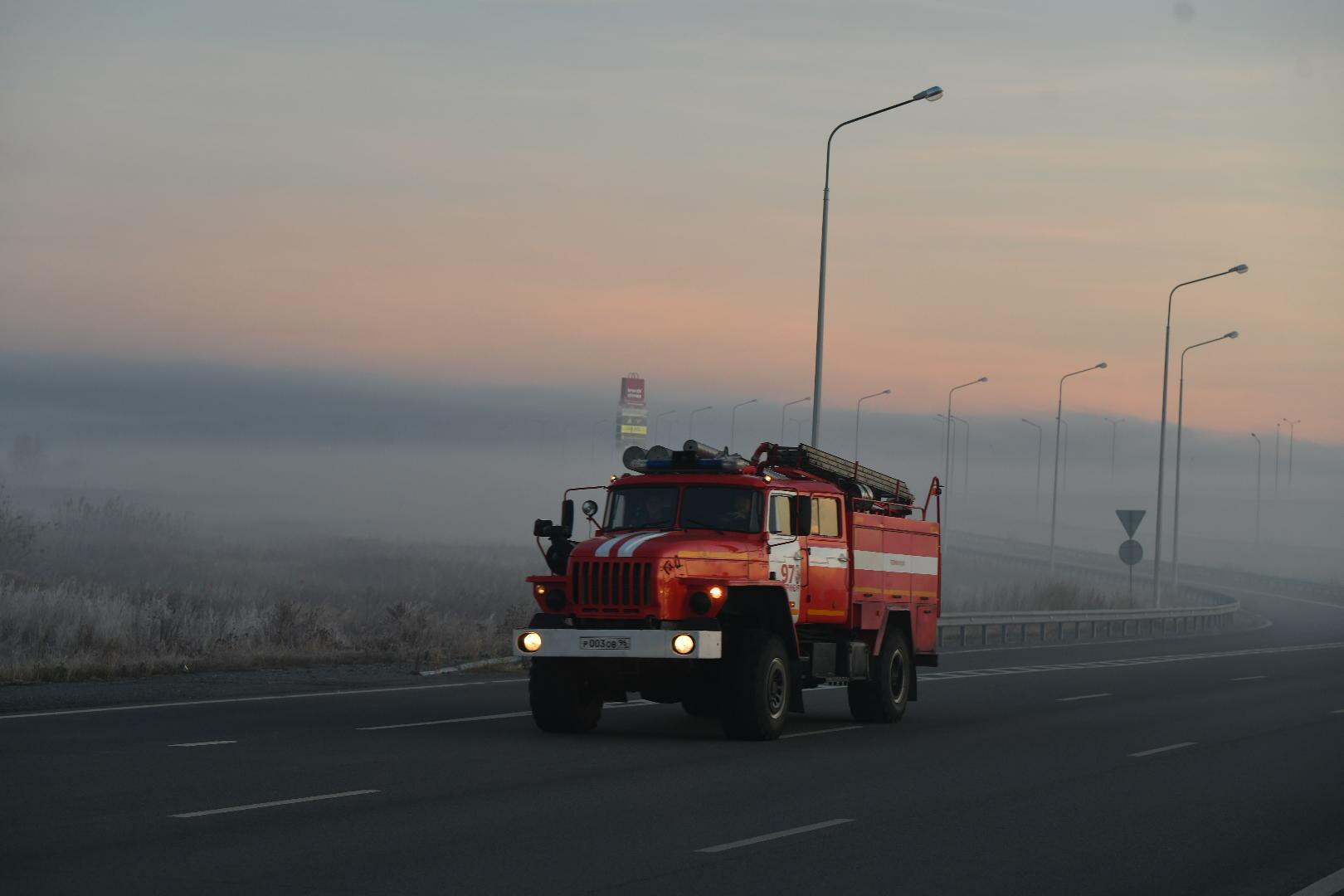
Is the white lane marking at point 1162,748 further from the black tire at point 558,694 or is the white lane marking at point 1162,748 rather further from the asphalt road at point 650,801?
the black tire at point 558,694

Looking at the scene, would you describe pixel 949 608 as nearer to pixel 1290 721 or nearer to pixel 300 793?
pixel 1290 721

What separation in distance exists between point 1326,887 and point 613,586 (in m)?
8.13

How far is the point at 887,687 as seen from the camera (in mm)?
19625

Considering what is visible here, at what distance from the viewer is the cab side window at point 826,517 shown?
1852cm

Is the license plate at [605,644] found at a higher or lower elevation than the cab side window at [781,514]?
lower

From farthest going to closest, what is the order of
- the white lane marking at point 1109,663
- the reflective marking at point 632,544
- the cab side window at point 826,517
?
the white lane marking at point 1109,663 → the cab side window at point 826,517 → the reflective marking at point 632,544

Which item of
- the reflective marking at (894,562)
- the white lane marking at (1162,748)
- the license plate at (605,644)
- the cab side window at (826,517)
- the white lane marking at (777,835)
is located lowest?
the white lane marking at (1162,748)

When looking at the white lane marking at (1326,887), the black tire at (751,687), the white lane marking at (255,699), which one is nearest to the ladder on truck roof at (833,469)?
the black tire at (751,687)

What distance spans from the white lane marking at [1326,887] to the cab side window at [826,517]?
347 inches

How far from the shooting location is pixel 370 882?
906 cm

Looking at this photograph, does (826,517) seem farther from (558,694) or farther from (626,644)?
(558,694)

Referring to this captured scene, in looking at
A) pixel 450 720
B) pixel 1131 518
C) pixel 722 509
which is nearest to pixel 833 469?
pixel 722 509

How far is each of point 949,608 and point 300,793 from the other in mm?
37498

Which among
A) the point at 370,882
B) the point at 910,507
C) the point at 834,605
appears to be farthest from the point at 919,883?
the point at 910,507
